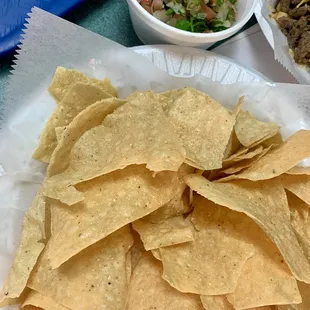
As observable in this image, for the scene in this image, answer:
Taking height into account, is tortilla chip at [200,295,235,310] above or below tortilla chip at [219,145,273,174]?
below

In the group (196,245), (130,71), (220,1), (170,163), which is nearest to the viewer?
(170,163)

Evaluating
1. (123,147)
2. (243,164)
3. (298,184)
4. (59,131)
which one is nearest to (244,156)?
(243,164)

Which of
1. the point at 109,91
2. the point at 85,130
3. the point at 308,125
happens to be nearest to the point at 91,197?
the point at 85,130

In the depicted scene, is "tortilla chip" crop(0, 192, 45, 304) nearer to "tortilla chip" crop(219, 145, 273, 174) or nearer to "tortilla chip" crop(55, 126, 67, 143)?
"tortilla chip" crop(55, 126, 67, 143)

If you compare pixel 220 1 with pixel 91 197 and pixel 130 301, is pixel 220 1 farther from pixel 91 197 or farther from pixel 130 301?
pixel 130 301

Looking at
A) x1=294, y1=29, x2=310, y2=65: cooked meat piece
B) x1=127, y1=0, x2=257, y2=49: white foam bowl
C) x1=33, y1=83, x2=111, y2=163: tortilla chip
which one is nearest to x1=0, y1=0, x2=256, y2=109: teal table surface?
x1=127, y1=0, x2=257, y2=49: white foam bowl

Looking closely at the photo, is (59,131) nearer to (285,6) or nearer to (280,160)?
(280,160)

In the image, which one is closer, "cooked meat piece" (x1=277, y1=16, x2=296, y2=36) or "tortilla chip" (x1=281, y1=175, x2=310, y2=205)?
"tortilla chip" (x1=281, y1=175, x2=310, y2=205)
